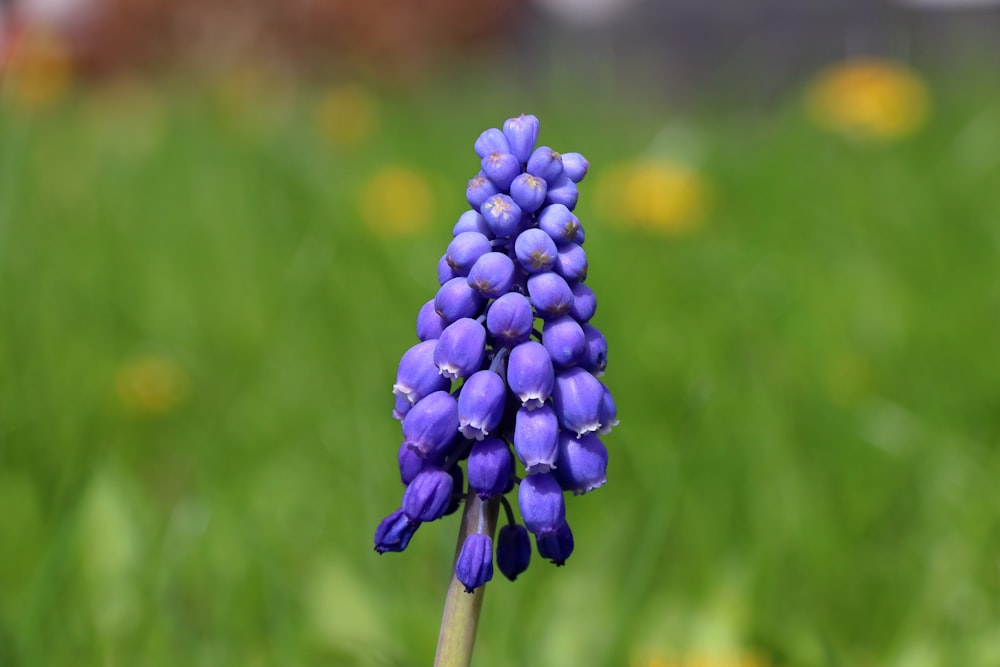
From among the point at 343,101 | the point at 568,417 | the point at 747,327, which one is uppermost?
the point at 343,101

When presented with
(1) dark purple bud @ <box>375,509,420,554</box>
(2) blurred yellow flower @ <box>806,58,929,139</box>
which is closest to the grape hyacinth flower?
(1) dark purple bud @ <box>375,509,420,554</box>

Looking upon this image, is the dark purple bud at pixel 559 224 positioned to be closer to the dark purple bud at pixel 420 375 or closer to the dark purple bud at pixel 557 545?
the dark purple bud at pixel 420 375

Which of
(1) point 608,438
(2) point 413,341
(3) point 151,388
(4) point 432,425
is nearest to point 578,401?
(4) point 432,425

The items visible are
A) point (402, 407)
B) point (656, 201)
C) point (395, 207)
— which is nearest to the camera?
point (402, 407)

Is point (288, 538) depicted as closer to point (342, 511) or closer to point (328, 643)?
point (342, 511)

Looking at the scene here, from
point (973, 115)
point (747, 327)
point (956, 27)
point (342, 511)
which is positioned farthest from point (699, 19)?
point (342, 511)

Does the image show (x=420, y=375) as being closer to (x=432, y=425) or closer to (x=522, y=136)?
(x=432, y=425)
